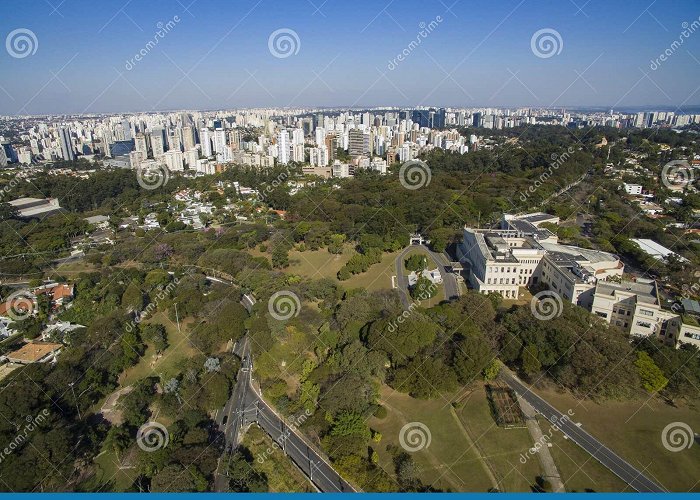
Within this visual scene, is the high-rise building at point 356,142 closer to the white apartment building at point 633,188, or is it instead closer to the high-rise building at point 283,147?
the high-rise building at point 283,147

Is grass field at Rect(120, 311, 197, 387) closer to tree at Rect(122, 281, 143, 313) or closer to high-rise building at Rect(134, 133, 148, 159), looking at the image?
tree at Rect(122, 281, 143, 313)

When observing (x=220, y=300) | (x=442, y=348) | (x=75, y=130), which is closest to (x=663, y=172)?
(x=442, y=348)

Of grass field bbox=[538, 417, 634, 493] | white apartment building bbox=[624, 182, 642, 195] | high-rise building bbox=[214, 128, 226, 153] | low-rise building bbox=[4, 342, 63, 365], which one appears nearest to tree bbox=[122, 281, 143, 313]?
low-rise building bbox=[4, 342, 63, 365]

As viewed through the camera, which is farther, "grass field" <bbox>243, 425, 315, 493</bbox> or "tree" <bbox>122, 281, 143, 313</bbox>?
"tree" <bbox>122, 281, 143, 313</bbox>

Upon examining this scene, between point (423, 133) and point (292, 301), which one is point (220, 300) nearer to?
point (292, 301)

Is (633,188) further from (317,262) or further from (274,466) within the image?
(274,466)

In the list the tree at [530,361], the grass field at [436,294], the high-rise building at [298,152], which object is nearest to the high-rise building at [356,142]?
the high-rise building at [298,152]
